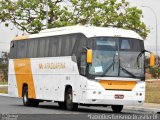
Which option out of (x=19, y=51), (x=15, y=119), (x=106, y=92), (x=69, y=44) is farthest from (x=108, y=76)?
(x=19, y=51)

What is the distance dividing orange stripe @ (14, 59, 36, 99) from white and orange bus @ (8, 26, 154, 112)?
6.78 ft

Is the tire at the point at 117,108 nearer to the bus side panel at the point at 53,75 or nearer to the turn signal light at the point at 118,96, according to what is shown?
the turn signal light at the point at 118,96

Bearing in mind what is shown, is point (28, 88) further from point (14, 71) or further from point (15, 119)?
point (15, 119)

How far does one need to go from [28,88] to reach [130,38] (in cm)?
743

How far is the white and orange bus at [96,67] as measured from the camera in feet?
81.6

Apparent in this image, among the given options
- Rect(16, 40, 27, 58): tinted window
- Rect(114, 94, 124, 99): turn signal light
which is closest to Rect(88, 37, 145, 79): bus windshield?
Rect(114, 94, 124, 99): turn signal light

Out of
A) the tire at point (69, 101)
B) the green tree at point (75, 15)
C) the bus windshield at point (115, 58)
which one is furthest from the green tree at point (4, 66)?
the bus windshield at point (115, 58)

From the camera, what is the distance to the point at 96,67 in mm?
24875

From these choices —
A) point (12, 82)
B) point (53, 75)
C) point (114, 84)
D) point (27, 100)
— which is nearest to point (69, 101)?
point (53, 75)

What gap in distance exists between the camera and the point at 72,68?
2631 cm

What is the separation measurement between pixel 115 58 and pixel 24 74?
25.8 ft

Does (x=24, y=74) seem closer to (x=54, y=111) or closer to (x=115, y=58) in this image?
(x=54, y=111)

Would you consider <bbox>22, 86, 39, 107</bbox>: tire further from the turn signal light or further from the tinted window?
the turn signal light

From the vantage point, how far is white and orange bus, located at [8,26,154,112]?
2486 centimetres
